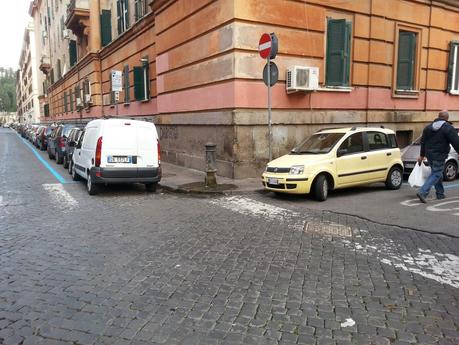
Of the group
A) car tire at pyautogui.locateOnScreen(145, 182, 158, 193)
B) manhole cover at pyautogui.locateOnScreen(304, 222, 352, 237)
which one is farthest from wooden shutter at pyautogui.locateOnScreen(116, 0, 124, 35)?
manhole cover at pyautogui.locateOnScreen(304, 222, 352, 237)

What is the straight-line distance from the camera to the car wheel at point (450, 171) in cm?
1122

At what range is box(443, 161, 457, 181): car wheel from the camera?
442 inches

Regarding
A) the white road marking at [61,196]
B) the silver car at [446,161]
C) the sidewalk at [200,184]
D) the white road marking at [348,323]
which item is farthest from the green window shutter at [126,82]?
the white road marking at [348,323]

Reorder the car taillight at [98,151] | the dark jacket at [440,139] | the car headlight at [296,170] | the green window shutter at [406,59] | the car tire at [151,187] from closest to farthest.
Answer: the dark jacket at [440,139] → the car headlight at [296,170] → the car taillight at [98,151] → the car tire at [151,187] → the green window shutter at [406,59]

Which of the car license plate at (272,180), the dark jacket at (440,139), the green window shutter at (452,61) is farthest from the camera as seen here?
the green window shutter at (452,61)

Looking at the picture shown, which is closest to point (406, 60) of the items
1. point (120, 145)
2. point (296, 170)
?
point (296, 170)

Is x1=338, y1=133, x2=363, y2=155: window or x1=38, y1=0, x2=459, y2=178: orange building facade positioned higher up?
x1=38, y1=0, x2=459, y2=178: orange building facade

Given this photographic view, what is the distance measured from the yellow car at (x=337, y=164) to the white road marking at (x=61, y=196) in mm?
4164

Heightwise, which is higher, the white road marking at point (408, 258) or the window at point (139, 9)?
the window at point (139, 9)

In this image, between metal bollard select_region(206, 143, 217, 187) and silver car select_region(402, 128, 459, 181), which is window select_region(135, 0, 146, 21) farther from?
silver car select_region(402, 128, 459, 181)

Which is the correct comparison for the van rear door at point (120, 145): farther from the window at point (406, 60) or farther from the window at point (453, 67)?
the window at point (453, 67)

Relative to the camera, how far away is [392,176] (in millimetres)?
10047

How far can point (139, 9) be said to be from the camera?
18328 mm

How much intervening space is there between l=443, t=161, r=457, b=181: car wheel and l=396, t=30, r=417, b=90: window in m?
4.45
